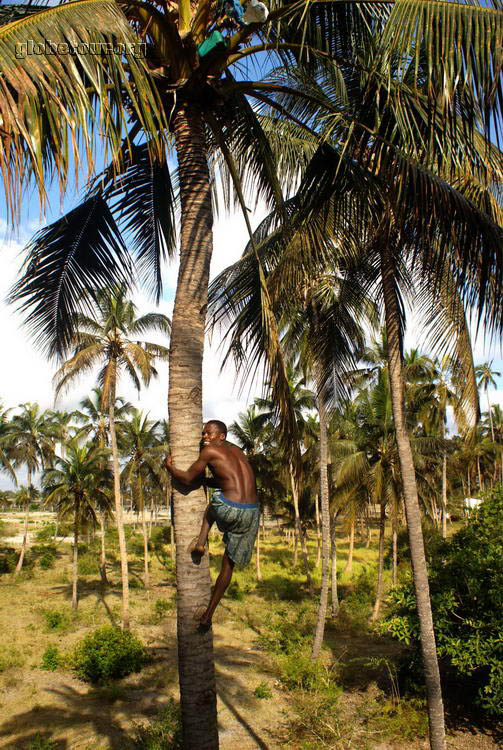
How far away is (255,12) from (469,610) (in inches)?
456

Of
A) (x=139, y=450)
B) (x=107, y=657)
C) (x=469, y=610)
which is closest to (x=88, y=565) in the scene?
(x=139, y=450)

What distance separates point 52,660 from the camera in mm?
16859

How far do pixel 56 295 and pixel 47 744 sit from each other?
882 centimetres

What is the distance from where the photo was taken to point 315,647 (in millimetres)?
16219

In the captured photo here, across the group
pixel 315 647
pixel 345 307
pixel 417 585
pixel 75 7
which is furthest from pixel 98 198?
pixel 315 647

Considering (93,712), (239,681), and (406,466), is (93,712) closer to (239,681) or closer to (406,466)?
(239,681)

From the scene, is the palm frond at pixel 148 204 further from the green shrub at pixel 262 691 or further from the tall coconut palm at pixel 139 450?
the tall coconut palm at pixel 139 450

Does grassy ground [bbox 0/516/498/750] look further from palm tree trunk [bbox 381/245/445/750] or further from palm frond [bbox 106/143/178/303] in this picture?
palm frond [bbox 106/143/178/303]

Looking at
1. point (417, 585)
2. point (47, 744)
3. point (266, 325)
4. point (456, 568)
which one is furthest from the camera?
point (456, 568)

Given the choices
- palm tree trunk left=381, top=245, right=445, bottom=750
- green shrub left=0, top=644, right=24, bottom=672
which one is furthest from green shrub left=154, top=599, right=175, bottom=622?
palm tree trunk left=381, top=245, right=445, bottom=750

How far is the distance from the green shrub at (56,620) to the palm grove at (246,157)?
17798 mm

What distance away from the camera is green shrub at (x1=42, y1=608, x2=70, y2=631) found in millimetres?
21516

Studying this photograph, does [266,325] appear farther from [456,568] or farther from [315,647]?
[315,647]

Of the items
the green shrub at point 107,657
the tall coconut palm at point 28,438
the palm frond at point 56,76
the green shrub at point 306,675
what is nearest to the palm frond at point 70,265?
the palm frond at point 56,76
